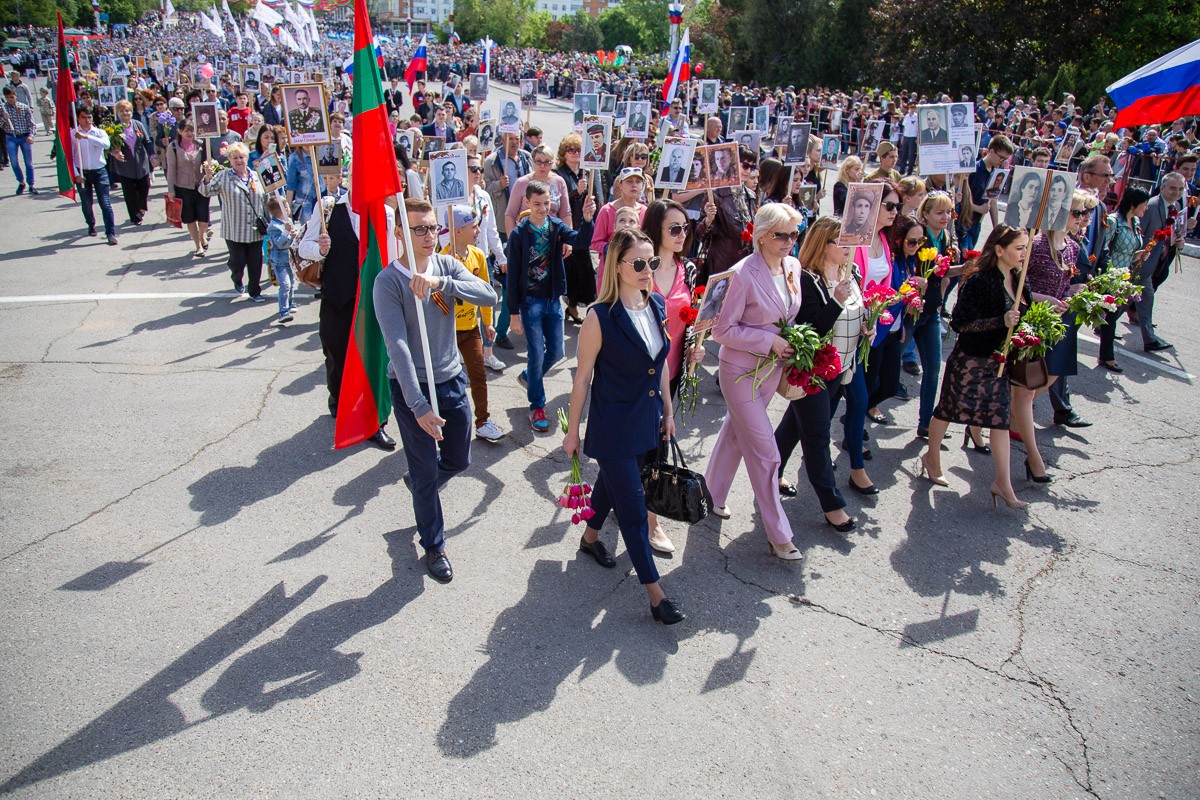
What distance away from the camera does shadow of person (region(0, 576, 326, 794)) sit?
338 centimetres

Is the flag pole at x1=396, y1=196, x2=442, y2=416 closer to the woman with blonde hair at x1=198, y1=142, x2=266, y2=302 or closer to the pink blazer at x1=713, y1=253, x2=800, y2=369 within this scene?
the pink blazer at x1=713, y1=253, x2=800, y2=369

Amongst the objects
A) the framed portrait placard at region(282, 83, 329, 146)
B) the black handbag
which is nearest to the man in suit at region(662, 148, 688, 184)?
the framed portrait placard at region(282, 83, 329, 146)

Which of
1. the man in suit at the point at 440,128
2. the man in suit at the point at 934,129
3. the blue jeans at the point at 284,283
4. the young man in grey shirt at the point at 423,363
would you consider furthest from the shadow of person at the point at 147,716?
the man in suit at the point at 440,128

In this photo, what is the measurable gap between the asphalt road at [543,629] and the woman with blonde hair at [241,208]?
10.3 ft

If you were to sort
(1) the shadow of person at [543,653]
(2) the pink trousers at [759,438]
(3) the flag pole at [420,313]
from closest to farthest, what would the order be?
(1) the shadow of person at [543,653] < (3) the flag pole at [420,313] < (2) the pink trousers at [759,438]

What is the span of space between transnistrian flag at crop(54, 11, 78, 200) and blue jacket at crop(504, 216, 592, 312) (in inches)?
350

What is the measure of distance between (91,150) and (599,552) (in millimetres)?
11556

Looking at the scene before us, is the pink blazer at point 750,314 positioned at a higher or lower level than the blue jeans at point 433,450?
higher

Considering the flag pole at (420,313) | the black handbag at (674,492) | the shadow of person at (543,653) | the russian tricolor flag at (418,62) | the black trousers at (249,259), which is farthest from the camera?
the russian tricolor flag at (418,62)

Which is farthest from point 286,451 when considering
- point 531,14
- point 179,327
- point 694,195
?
point 531,14

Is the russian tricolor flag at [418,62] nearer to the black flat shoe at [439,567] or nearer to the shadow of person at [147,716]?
the black flat shoe at [439,567]

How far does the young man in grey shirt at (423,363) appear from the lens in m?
4.29

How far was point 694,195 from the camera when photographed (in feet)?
26.6

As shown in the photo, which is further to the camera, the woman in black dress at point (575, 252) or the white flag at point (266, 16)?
the white flag at point (266, 16)
